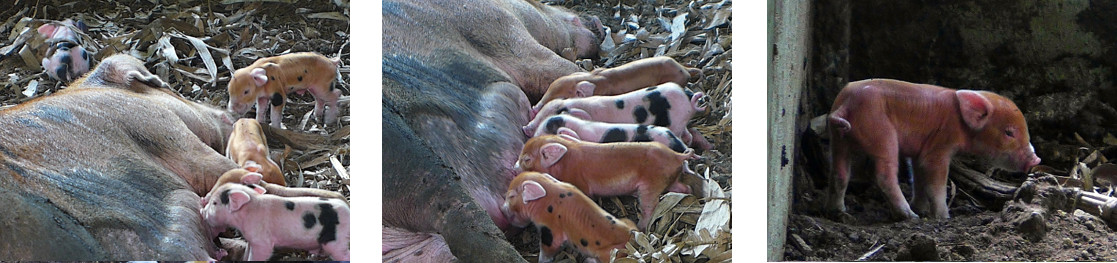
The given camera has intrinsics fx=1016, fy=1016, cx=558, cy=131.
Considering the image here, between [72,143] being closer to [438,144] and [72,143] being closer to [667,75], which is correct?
[438,144]

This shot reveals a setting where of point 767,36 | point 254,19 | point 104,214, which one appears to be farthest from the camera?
point 254,19

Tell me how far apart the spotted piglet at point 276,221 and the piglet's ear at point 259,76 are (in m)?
0.32

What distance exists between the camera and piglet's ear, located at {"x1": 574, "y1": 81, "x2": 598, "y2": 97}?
9.32 feet

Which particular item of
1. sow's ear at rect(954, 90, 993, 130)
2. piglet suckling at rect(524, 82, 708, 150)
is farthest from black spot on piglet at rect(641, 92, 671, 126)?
sow's ear at rect(954, 90, 993, 130)

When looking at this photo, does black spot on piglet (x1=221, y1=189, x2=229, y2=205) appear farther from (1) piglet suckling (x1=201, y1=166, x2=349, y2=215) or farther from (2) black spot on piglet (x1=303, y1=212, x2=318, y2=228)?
(2) black spot on piglet (x1=303, y1=212, x2=318, y2=228)

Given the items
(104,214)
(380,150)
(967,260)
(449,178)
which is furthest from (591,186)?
(104,214)

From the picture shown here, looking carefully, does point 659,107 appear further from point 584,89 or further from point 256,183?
point 256,183

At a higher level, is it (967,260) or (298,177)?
(298,177)

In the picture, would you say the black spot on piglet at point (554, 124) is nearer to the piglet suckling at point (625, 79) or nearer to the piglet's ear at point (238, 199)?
the piglet suckling at point (625, 79)

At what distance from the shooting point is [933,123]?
2.74 meters

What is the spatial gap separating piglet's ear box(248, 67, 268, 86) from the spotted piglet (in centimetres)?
32

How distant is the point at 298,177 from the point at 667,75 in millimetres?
1048

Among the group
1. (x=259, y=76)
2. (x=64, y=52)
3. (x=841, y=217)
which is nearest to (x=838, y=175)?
(x=841, y=217)

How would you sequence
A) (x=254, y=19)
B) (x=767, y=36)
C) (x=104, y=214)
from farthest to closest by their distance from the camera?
(x=254, y=19)
(x=767, y=36)
(x=104, y=214)
